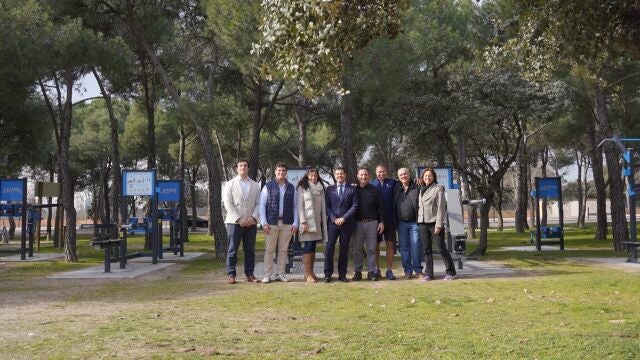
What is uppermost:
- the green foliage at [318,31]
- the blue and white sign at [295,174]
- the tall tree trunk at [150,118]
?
the tall tree trunk at [150,118]

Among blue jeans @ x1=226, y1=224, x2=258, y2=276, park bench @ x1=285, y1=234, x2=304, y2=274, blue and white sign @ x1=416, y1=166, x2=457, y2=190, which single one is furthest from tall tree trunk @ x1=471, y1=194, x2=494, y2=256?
blue jeans @ x1=226, y1=224, x2=258, y2=276

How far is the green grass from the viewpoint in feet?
15.0

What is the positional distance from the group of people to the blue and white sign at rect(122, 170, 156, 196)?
181 inches

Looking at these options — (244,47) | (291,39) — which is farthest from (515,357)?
(244,47)

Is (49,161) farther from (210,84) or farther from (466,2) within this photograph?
(466,2)

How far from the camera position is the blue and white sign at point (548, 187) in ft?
58.3

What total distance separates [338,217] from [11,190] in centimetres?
1124

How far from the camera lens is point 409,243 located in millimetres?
9656

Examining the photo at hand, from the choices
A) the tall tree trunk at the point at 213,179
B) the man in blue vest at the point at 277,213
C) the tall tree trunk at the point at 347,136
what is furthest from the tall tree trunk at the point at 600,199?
the man in blue vest at the point at 277,213

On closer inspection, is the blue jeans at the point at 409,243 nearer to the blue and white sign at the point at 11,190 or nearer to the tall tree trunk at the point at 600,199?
the blue and white sign at the point at 11,190

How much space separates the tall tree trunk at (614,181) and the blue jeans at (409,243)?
8054 mm

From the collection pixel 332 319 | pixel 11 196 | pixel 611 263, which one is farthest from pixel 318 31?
pixel 11 196

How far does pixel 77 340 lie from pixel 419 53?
55.6 ft

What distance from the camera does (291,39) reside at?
221 inches
